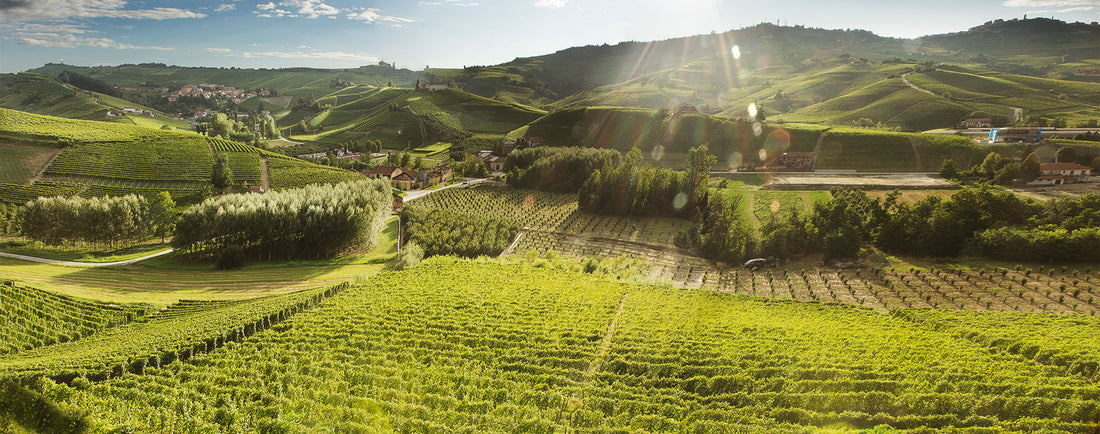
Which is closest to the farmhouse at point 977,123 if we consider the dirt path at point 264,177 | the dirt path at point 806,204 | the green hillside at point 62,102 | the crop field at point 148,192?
the dirt path at point 806,204

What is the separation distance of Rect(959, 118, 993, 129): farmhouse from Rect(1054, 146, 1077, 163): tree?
27.0 metres

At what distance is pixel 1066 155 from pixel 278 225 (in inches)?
4089

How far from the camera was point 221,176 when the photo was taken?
63.4m

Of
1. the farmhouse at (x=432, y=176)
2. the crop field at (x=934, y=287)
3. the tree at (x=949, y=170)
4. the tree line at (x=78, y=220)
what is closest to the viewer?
the crop field at (x=934, y=287)

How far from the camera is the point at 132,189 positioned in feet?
193

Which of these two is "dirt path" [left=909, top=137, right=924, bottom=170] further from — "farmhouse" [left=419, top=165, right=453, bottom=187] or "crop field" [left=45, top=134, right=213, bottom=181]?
"crop field" [left=45, top=134, right=213, bottom=181]

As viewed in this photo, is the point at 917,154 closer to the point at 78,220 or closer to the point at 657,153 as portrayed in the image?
the point at 657,153

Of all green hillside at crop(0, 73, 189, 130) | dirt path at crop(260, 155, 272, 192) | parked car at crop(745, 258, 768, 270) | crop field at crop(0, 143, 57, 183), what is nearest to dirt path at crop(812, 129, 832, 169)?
parked car at crop(745, 258, 768, 270)

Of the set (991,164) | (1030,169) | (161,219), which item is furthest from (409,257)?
(991,164)

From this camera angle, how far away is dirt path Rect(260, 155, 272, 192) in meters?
68.0

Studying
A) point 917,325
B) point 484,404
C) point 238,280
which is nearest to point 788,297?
point 917,325

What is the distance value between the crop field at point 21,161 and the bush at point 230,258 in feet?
155

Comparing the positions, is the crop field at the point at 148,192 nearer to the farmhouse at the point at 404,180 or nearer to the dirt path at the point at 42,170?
the dirt path at the point at 42,170

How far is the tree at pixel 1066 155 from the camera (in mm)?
59562
